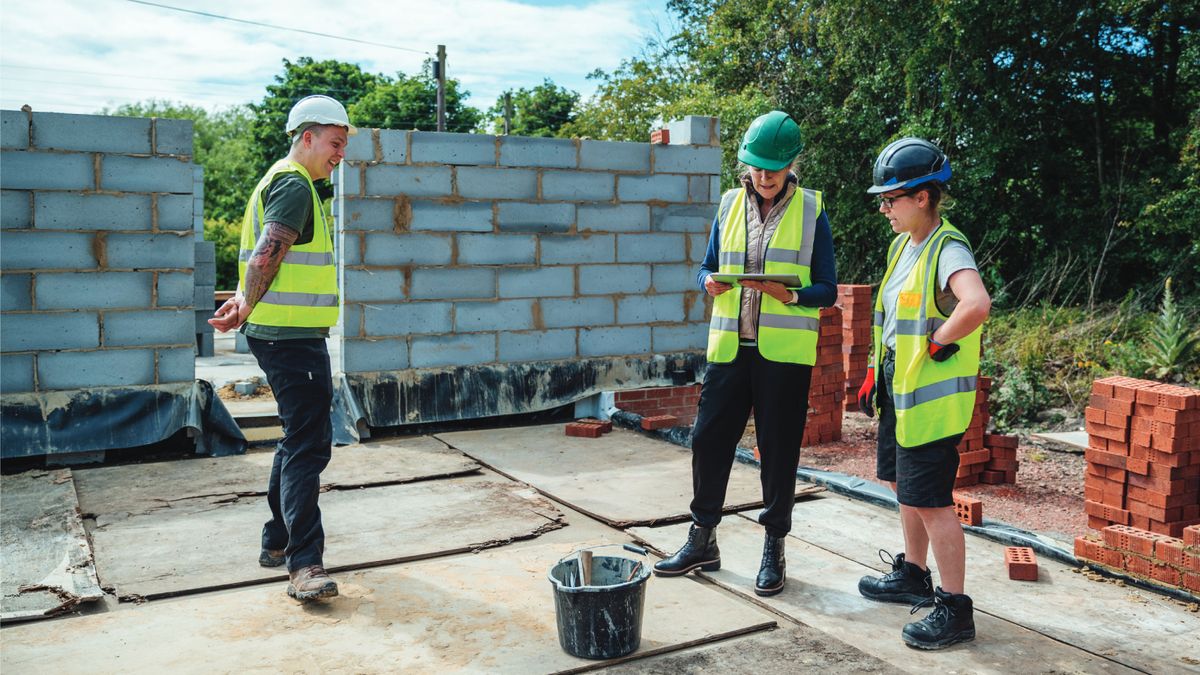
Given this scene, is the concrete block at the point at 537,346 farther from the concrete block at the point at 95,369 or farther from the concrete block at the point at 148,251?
the concrete block at the point at 95,369

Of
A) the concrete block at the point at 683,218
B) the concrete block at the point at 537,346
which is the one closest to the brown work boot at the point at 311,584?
the concrete block at the point at 537,346

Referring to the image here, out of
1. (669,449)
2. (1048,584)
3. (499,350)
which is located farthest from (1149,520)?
(499,350)

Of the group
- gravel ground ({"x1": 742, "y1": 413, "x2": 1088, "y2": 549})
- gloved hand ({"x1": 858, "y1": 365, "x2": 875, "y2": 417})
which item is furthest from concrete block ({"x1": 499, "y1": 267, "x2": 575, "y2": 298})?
gloved hand ({"x1": 858, "y1": 365, "x2": 875, "y2": 417})

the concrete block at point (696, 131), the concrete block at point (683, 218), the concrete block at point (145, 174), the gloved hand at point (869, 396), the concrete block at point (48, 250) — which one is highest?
the concrete block at point (696, 131)

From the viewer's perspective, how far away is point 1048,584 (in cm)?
382

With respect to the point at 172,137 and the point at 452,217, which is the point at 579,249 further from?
the point at 172,137

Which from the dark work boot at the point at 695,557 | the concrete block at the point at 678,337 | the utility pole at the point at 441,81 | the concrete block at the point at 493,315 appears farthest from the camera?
the utility pole at the point at 441,81

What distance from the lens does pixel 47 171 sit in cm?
554

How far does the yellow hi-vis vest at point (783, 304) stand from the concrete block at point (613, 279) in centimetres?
340

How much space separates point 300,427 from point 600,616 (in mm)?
1348

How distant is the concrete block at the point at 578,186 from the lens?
272 inches

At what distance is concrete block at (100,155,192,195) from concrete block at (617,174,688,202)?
9.65 feet

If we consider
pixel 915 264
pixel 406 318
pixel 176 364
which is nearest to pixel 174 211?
pixel 176 364

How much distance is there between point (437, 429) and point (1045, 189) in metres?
9.90
